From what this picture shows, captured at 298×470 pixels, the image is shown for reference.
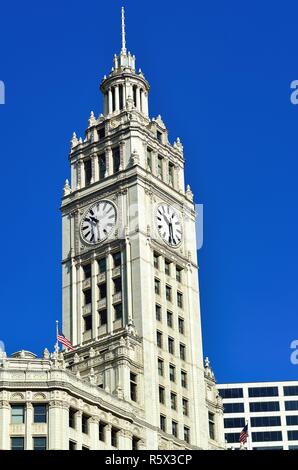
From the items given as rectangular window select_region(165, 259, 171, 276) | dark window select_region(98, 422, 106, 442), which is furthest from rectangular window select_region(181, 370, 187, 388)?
dark window select_region(98, 422, 106, 442)

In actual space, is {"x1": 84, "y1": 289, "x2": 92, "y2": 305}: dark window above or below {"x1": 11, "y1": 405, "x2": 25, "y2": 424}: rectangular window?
→ above

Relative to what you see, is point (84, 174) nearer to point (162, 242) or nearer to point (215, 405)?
point (162, 242)

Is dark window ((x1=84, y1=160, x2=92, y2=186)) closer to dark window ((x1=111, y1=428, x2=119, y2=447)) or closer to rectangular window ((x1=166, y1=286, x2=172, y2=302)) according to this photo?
rectangular window ((x1=166, y1=286, x2=172, y2=302))

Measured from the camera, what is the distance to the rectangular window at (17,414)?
11231 centimetres

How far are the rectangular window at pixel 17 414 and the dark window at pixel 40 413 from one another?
46.3 inches

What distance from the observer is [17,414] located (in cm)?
11281

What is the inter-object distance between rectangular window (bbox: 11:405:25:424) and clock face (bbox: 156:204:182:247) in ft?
117

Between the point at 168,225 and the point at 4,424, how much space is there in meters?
41.1

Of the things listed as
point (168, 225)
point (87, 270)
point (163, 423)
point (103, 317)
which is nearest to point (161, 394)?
point (163, 423)

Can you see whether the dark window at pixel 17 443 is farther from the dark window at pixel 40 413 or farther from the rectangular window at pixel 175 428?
the rectangular window at pixel 175 428

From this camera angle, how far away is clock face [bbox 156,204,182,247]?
142000mm

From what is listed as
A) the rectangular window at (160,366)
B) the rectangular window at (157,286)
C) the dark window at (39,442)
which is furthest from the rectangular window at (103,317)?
the dark window at (39,442)

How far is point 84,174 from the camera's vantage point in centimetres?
14875

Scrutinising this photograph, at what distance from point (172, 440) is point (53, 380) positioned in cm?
2056
